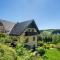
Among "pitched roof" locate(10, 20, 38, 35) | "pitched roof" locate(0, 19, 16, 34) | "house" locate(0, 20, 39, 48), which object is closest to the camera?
"pitched roof" locate(10, 20, 38, 35)

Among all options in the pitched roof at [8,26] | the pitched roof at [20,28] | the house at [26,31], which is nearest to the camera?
the pitched roof at [20,28]

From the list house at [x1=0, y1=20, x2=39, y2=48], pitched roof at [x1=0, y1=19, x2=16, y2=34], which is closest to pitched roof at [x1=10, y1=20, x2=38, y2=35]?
house at [x1=0, y1=20, x2=39, y2=48]

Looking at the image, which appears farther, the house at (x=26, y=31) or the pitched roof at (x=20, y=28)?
the house at (x=26, y=31)

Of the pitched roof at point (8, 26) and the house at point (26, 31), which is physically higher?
the pitched roof at point (8, 26)

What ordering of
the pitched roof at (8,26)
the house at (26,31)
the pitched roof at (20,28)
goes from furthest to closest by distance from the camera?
the pitched roof at (8,26)
the house at (26,31)
the pitched roof at (20,28)

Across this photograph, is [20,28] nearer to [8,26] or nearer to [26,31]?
[26,31]

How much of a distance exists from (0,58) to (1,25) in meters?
38.9

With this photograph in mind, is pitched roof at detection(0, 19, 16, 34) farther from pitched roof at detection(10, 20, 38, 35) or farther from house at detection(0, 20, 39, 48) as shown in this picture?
pitched roof at detection(10, 20, 38, 35)

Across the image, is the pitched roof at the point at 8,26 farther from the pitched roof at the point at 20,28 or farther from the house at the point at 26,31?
the pitched roof at the point at 20,28

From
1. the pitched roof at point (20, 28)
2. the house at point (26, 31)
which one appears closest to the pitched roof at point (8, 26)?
the house at point (26, 31)

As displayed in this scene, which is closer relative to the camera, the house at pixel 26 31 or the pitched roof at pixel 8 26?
the house at pixel 26 31

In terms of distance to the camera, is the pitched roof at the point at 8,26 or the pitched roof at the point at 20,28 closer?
the pitched roof at the point at 20,28

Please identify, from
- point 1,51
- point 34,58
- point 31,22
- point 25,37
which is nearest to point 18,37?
point 25,37

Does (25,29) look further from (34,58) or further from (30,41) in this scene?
(34,58)
